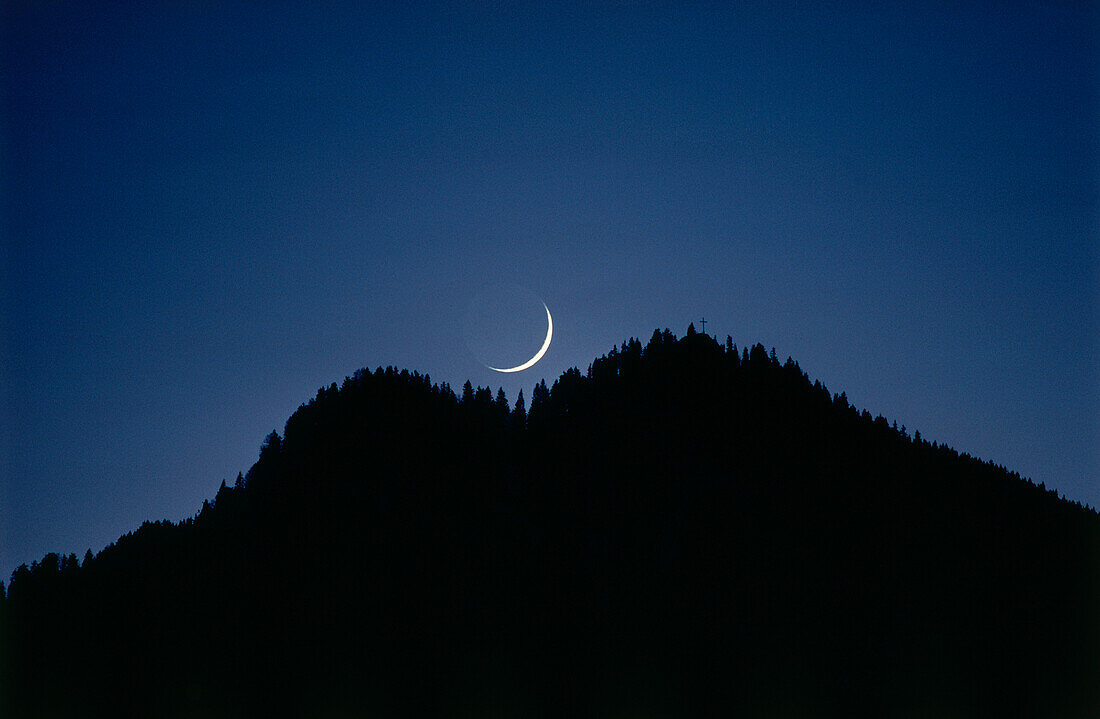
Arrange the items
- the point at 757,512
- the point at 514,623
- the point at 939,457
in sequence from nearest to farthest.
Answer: the point at 514,623 → the point at 757,512 → the point at 939,457

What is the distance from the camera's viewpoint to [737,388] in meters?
108

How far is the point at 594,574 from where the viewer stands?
9850 cm

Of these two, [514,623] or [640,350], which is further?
[640,350]

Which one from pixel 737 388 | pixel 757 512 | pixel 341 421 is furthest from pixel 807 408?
pixel 341 421

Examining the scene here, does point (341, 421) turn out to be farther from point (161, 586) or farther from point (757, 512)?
point (757, 512)

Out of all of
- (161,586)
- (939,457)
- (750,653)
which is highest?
(939,457)

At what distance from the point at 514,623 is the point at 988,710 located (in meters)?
47.1

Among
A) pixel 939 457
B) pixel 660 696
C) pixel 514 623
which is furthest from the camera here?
pixel 939 457

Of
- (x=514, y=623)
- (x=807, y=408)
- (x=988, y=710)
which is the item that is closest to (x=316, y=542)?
(x=514, y=623)

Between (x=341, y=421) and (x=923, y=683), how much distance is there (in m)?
68.5

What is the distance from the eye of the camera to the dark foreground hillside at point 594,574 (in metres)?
89.4

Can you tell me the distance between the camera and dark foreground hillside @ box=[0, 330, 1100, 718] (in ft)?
293

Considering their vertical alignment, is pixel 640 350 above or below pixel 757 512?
above

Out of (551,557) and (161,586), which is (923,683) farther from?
(161,586)
